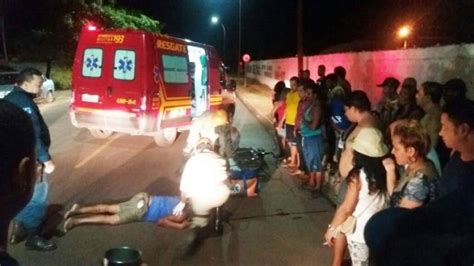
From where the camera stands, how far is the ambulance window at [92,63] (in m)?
11.3

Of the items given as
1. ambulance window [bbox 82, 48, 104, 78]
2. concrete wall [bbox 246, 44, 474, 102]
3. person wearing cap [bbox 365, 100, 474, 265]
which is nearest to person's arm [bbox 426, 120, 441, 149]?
concrete wall [bbox 246, 44, 474, 102]

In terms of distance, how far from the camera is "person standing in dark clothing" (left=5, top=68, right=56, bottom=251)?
215 inches

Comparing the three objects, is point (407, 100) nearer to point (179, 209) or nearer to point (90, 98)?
point (179, 209)

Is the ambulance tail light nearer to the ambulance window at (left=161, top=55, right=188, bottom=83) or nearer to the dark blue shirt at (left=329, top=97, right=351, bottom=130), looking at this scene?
the ambulance window at (left=161, top=55, right=188, bottom=83)

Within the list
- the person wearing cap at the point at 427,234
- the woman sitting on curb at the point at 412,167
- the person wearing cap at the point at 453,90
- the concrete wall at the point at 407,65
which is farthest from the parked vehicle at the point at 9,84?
the person wearing cap at the point at 427,234

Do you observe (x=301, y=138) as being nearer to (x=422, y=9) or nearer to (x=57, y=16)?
(x=422, y=9)

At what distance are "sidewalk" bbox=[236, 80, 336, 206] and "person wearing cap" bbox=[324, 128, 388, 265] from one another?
3.46m

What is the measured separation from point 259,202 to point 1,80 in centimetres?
1605

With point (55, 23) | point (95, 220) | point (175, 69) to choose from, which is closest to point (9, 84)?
point (175, 69)

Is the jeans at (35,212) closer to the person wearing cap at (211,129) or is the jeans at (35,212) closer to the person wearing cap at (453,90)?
the person wearing cap at (211,129)

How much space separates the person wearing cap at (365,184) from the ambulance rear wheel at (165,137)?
7916mm

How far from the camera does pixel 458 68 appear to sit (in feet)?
30.3

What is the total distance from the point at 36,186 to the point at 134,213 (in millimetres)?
1228

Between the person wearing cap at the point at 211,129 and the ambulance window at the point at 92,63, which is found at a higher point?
the ambulance window at the point at 92,63
